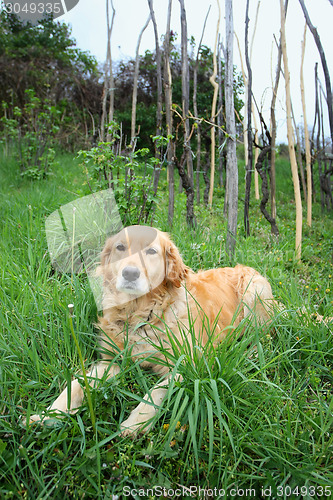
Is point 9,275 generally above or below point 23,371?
above

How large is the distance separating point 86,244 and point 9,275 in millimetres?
550

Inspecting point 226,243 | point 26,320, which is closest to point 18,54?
point 226,243

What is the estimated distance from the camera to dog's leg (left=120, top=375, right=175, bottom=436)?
133 cm

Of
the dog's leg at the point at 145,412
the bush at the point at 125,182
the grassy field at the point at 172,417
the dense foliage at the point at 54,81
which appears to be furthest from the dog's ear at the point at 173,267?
the dense foliage at the point at 54,81

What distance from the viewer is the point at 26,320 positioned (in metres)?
1.79

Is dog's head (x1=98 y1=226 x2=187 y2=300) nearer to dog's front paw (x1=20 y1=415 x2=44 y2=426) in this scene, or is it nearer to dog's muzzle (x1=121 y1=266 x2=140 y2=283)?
dog's muzzle (x1=121 y1=266 x2=140 y2=283)

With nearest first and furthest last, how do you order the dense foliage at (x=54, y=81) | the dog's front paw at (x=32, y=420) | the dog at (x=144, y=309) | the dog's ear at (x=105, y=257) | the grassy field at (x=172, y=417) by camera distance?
the grassy field at (x=172, y=417) < the dog's front paw at (x=32, y=420) < the dog at (x=144, y=309) < the dog's ear at (x=105, y=257) < the dense foliage at (x=54, y=81)

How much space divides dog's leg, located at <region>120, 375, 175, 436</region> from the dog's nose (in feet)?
1.61

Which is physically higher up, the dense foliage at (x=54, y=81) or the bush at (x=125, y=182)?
the dense foliage at (x=54, y=81)

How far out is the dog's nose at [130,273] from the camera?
56.4 inches

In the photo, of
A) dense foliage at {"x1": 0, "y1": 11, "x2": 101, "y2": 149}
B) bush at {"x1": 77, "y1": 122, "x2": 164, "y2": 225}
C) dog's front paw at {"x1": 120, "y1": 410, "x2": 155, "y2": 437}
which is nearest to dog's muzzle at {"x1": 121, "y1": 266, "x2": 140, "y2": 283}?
dog's front paw at {"x1": 120, "y1": 410, "x2": 155, "y2": 437}

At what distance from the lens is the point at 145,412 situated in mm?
1377

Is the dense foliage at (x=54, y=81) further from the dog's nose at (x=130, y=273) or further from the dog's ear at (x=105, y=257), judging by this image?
the dog's nose at (x=130, y=273)

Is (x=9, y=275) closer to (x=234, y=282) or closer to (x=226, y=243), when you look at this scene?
(x=234, y=282)
